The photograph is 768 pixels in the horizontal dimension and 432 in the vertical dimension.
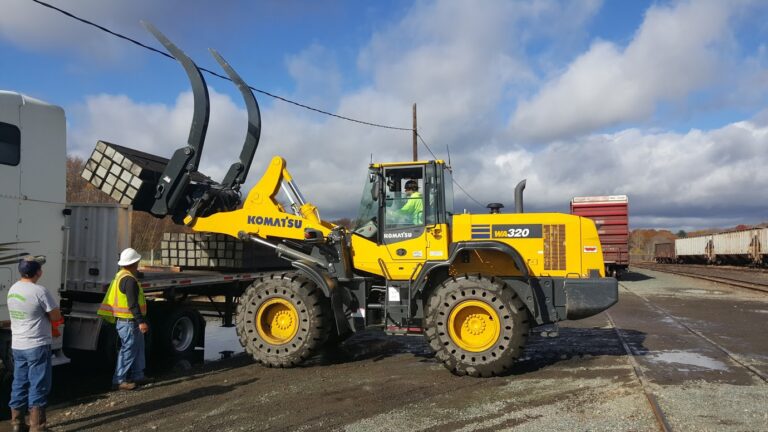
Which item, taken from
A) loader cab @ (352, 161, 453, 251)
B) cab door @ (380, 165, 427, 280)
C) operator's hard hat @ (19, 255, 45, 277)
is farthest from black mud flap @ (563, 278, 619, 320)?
operator's hard hat @ (19, 255, 45, 277)

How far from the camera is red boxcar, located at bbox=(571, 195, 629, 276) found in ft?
77.0

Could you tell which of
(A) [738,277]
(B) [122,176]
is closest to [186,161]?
(B) [122,176]

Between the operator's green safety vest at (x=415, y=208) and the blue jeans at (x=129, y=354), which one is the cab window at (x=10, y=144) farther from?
the operator's green safety vest at (x=415, y=208)

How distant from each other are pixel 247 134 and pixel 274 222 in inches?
73.8

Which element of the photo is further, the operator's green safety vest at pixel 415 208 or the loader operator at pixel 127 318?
the operator's green safety vest at pixel 415 208

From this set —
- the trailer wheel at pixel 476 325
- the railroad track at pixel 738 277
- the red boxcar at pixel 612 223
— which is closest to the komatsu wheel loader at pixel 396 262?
the trailer wheel at pixel 476 325

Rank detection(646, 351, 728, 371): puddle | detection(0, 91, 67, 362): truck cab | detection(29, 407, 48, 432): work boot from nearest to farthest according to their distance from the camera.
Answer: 1. detection(29, 407, 48, 432): work boot
2. detection(0, 91, 67, 362): truck cab
3. detection(646, 351, 728, 371): puddle

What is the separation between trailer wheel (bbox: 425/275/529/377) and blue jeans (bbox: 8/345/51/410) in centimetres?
438

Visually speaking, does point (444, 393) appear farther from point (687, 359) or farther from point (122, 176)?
point (122, 176)

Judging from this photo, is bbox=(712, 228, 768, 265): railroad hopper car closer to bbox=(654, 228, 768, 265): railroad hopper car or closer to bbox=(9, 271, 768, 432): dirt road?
bbox=(654, 228, 768, 265): railroad hopper car

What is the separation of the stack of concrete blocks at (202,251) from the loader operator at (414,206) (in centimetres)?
331

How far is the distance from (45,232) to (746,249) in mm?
42141

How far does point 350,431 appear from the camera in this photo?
5.24 m

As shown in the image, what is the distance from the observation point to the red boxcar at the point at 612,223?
77.0ft
